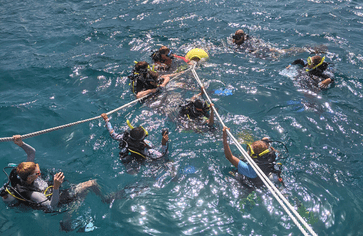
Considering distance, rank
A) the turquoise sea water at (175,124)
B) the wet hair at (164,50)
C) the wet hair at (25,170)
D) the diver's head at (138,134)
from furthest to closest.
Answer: the wet hair at (164,50) < the diver's head at (138,134) < the turquoise sea water at (175,124) < the wet hair at (25,170)

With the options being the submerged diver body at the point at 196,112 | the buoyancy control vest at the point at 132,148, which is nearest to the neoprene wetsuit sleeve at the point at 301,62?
the submerged diver body at the point at 196,112

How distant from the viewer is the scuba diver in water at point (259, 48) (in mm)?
8853

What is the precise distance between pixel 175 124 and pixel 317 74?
487cm

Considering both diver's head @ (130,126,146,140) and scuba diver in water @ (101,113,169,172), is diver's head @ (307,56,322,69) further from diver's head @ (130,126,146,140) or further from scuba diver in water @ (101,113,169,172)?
diver's head @ (130,126,146,140)

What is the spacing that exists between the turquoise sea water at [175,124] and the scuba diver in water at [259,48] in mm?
303

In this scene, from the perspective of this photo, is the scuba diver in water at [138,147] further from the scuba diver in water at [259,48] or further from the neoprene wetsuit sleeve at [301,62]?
the scuba diver in water at [259,48]

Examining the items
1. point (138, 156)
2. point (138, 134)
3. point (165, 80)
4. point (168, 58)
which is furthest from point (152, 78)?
point (138, 156)

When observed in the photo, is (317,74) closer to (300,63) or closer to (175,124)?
(300,63)

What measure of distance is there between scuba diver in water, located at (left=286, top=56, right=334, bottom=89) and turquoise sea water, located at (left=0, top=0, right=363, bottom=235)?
1.10 feet

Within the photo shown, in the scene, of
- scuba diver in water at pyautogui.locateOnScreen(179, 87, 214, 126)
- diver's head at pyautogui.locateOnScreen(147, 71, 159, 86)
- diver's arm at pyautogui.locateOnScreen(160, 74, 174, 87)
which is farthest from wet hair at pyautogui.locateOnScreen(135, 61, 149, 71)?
scuba diver in water at pyautogui.locateOnScreen(179, 87, 214, 126)

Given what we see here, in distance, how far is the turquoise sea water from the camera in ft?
13.6

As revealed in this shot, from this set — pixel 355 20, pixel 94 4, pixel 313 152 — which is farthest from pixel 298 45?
pixel 94 4

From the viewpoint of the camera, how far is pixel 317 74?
7277mm

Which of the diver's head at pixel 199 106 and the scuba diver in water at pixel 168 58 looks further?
the scuba diver in water at pixel 168 58
